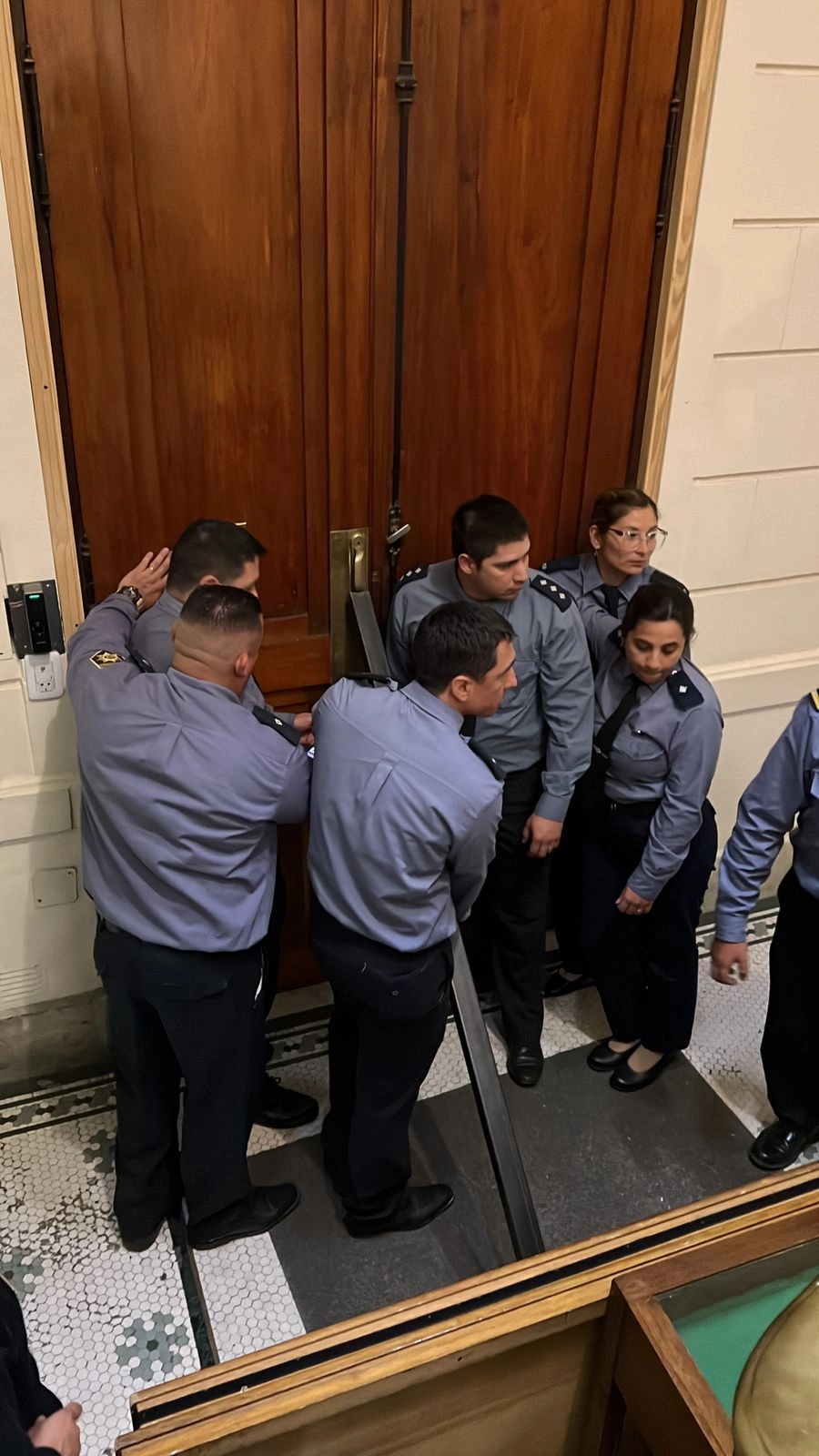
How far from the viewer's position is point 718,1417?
0.90m

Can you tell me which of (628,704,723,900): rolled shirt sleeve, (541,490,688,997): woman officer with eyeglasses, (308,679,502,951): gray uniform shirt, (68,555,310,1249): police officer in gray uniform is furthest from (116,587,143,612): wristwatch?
(628,704,723,900): rolled shirt sleeve

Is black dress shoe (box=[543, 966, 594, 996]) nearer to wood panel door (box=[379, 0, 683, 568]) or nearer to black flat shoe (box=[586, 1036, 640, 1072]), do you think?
black flat shoe (box=[586, 1036, 640, 1072])

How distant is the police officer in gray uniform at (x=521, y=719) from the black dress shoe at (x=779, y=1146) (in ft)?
1.78

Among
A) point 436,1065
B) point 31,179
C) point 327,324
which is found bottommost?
point 436,1065

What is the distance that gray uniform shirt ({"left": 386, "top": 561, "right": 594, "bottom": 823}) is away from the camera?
2.42m

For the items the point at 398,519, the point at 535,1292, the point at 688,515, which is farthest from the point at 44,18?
the point at 535,1292

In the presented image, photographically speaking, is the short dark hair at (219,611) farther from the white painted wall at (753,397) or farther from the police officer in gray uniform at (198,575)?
the white painted wall at (753,397)

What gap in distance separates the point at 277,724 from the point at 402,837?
355 mm

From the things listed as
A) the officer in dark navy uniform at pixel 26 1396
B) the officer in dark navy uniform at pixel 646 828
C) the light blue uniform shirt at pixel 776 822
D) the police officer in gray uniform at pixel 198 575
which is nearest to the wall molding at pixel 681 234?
the officer in dark navy uniform at pixel 646 828

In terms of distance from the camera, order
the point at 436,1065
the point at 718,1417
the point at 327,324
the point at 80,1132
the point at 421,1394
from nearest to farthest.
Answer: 1. the point at 718,1417
2. the point at 421,1394
3. the point at 327,324
4. the point at 80,1132
5. the point at 436,1065

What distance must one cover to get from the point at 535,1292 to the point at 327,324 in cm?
187

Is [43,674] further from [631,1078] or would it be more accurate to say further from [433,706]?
[631,1078]

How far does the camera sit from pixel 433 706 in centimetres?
192

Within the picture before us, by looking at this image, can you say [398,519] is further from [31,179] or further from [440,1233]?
[440,1233]
